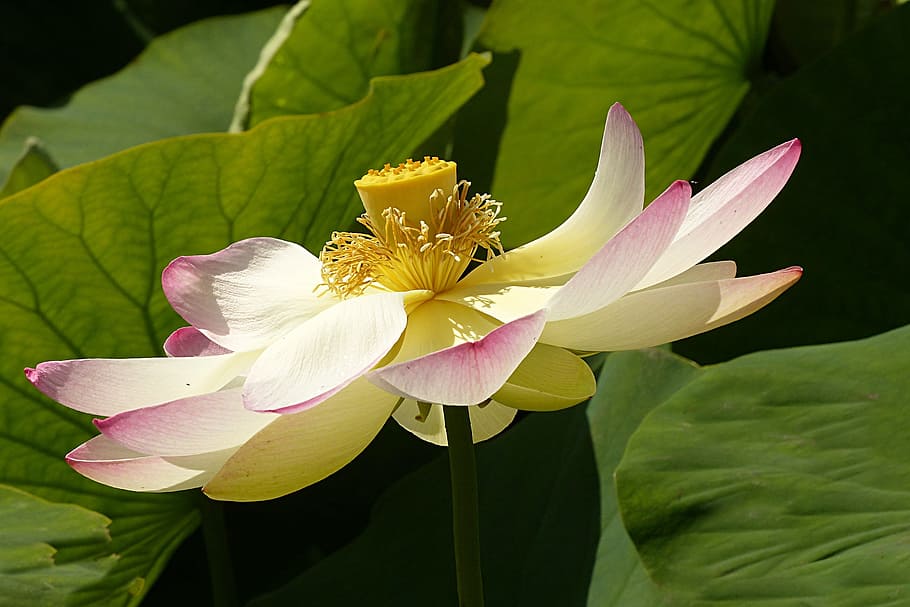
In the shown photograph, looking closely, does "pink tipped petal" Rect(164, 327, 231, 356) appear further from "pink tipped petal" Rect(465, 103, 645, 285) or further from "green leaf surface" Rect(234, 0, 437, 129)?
"green leaf surface" Rect(234, 0, 437, 129)

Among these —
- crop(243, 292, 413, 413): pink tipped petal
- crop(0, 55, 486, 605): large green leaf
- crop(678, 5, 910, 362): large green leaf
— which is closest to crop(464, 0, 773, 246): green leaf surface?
crop(678, 5, 910, 362): large green leaf

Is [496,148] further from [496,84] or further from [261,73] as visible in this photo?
[261,73]

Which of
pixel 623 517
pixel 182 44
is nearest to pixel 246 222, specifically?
pixel 623 517

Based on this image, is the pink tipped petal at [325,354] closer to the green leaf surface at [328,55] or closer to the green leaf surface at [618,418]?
the green leaf surface at [618,418]

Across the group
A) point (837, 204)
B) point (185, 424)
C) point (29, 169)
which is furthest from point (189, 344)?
point (837, 204)

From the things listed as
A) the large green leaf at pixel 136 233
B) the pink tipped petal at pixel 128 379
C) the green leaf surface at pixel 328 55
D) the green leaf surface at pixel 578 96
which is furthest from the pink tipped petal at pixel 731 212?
the green leaf surface at pixel 328 55

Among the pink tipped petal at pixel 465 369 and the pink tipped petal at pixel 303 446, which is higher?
the pink tipped petal at pixel 465 369

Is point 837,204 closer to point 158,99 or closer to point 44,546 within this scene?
point 44,546
